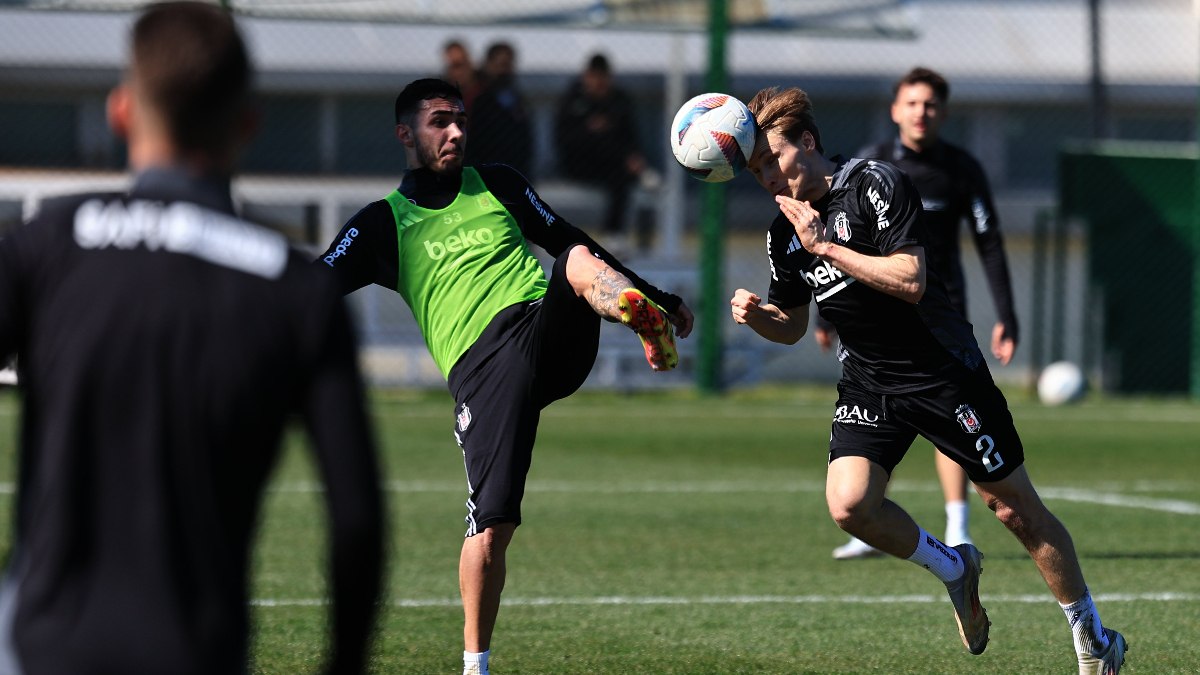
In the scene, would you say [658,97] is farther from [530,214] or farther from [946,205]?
[530,214]

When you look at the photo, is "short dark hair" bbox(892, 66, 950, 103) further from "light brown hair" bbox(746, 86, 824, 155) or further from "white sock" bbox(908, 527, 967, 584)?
"white sock" bbox(908, 527, 967, 584)

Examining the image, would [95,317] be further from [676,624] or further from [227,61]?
[676,624]

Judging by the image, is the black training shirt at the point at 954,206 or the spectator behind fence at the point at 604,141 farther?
→ the spectator behind fence at the point at 604,141

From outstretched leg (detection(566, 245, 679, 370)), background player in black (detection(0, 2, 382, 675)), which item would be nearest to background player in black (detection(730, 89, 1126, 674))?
outstretched leg (detection(566, 245, 679, 370))

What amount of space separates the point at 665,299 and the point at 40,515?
10.2 feet

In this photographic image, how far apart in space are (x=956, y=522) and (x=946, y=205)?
1575mm

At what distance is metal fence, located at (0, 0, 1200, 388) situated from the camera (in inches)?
652

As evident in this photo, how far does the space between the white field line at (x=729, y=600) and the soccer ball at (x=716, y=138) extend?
83.1 inches

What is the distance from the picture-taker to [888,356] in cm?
Answer: 587

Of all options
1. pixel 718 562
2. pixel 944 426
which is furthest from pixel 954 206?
pixel 944 426

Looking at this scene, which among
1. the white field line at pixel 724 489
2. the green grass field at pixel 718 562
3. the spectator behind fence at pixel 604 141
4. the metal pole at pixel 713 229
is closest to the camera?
the green grass field at pixel 718 562

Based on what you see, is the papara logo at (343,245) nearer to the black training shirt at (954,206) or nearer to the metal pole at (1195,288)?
the black training shirt at (954,206)

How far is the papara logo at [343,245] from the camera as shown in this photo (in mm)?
5668

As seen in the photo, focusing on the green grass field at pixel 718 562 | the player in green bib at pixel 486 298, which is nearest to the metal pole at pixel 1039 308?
the green grass field at pixel 718 562
